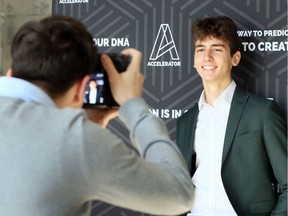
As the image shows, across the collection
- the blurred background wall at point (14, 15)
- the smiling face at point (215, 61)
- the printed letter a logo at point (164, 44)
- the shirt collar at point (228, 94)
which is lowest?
the shirt collar at point (228, 94)

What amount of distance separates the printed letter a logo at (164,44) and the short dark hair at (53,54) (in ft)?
6.21

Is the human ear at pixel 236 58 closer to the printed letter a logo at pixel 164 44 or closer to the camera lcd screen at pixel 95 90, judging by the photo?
the printed letter a logo at pixel 164 44

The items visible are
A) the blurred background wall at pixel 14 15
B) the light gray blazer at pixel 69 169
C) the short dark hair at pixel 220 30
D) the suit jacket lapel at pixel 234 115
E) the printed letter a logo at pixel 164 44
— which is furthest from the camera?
the blurred background wall at pixel 14 15

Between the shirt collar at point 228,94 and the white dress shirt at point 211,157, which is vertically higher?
the shirt collar at point 228,94

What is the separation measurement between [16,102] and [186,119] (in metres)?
1.81

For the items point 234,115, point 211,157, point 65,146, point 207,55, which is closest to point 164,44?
point 207,55

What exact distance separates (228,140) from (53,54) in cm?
165

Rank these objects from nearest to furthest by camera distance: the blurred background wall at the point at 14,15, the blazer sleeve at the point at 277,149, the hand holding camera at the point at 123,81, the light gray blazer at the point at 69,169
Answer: the light gray blazer at the point at 69,169
the hand holding camera at the point at 123,81
the blazer sleeve at the point at 277,149
the blurred background wall at the point at 14,15

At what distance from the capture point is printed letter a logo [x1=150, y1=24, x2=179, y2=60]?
3.00 m

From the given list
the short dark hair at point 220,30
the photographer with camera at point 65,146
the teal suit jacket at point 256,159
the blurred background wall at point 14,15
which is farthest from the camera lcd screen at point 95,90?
the blurred background wall at point 14,15

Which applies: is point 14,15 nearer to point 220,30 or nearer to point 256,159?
point 220,30

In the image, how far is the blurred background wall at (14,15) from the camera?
11.2ft

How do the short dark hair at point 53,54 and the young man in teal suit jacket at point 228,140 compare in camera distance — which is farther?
the young man in teal suit jacket at point 228,140

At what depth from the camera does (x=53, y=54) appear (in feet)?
3.58
